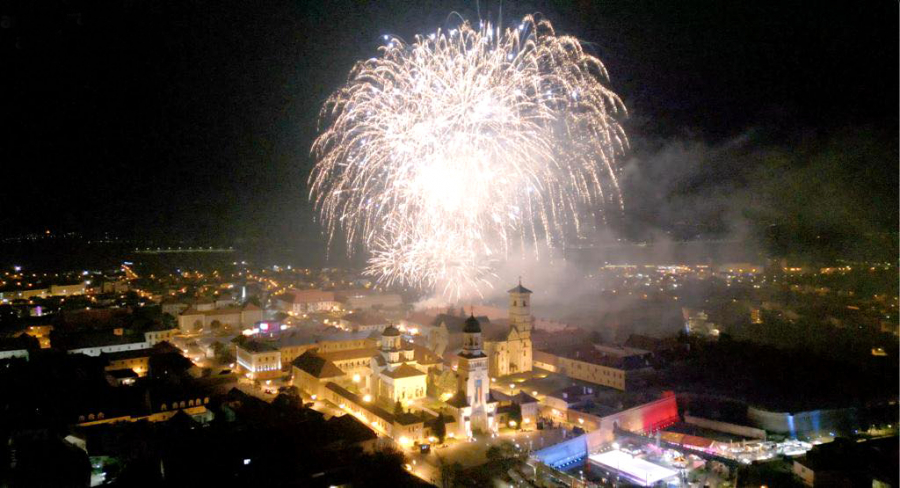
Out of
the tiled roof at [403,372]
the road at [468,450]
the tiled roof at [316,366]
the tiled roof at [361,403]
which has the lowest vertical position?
the road at [468,450]

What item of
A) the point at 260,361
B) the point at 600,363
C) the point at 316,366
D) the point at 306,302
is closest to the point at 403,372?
the point at 316,366

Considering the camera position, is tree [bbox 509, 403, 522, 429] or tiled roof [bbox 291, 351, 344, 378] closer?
tree [bbox 509, 403, 522, 429]

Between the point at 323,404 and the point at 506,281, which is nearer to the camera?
the point at 323,404

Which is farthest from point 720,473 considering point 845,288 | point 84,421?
point 845,288

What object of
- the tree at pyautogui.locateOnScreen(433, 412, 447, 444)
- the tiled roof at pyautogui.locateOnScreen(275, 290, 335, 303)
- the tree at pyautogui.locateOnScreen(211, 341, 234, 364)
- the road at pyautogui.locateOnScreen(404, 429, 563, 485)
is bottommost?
the road at pyautogui.locateOnScreen(404, 429, 563, 485)

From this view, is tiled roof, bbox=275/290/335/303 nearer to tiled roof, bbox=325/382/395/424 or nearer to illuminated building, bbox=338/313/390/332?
illuminated building, bbox=338/313/390/332

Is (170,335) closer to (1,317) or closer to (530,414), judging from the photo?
(1,317)

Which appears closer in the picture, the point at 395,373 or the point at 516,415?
the point at 516,415

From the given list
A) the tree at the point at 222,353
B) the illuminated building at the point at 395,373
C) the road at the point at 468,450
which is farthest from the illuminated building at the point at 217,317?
the road at the point at 468,450

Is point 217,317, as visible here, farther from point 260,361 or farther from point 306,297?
point 260,361

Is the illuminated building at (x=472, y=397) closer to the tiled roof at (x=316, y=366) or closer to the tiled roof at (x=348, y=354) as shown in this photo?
the tiled roof at (x=316, y=366)

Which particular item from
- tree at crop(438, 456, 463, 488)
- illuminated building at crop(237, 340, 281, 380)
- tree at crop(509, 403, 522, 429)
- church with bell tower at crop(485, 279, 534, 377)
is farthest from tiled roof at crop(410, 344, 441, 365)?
tree at crop(438, 456, 463, 488)
